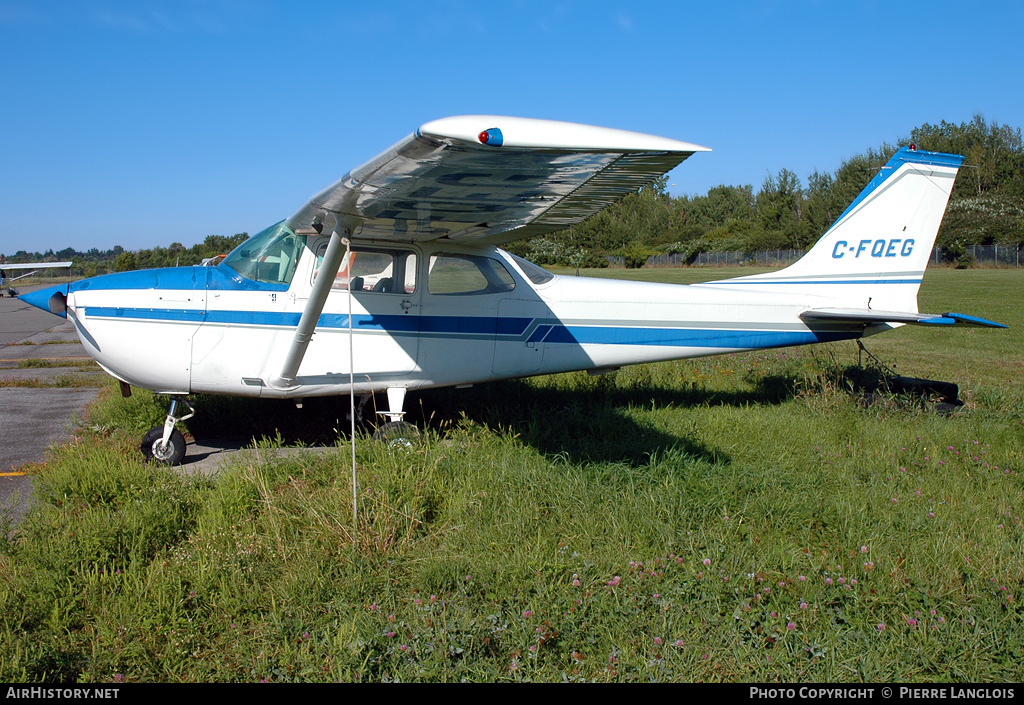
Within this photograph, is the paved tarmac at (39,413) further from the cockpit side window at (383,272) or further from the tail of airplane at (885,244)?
the tail of airplane at (885,244)

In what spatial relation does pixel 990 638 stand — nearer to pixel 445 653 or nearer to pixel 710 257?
pixel 445 653

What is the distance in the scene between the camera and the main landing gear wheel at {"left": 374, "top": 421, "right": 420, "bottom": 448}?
5074mm

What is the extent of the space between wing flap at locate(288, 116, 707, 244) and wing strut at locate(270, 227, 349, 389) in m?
0.24

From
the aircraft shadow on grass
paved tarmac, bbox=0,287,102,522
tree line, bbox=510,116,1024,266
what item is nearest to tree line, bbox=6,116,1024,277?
tree line, bbox=510,116,1024,266

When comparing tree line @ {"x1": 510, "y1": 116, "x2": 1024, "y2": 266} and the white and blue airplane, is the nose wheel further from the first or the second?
tree line @ {"x1": 510, "y1": 116, "x2": 1024, "y2": 266}

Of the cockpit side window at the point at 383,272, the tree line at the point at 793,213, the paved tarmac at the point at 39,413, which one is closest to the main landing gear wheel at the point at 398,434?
the paved tarmac at the point at 39,413

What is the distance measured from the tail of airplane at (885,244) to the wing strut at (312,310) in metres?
4.06

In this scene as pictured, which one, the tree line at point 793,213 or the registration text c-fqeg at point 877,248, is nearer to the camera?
the registration text c-fqeg at point 877,248

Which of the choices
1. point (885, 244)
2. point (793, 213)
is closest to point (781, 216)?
point (793, 213)

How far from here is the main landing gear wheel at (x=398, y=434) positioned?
507 cm

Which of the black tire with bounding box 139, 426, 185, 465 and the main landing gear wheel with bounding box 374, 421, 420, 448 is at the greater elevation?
the main landing gear wheel with bounding box 374, 421, 420, 448

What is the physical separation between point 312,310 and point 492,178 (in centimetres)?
200

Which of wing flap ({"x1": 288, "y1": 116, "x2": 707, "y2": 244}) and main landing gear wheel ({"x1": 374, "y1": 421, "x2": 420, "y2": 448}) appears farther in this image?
main landing gear wheel ({"x1": 374, "y1": 421, "x2": 420, "y2": 448})

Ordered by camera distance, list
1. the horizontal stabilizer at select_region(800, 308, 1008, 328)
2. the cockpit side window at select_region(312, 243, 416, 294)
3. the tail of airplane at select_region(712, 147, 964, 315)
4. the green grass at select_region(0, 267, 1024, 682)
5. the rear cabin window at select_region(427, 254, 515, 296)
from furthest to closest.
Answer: the tail of airplane at select_region(712, 147, 964, 315)
the horizontal stabilizer at select_region(800, 308, 1008, 328)
the rear cabin window at select_region(427, 254, 515, 296)
the cockpit side window at select_region(312, 243, 416, 294)
the green grass at select_region(0, 267, 1024, 682)
